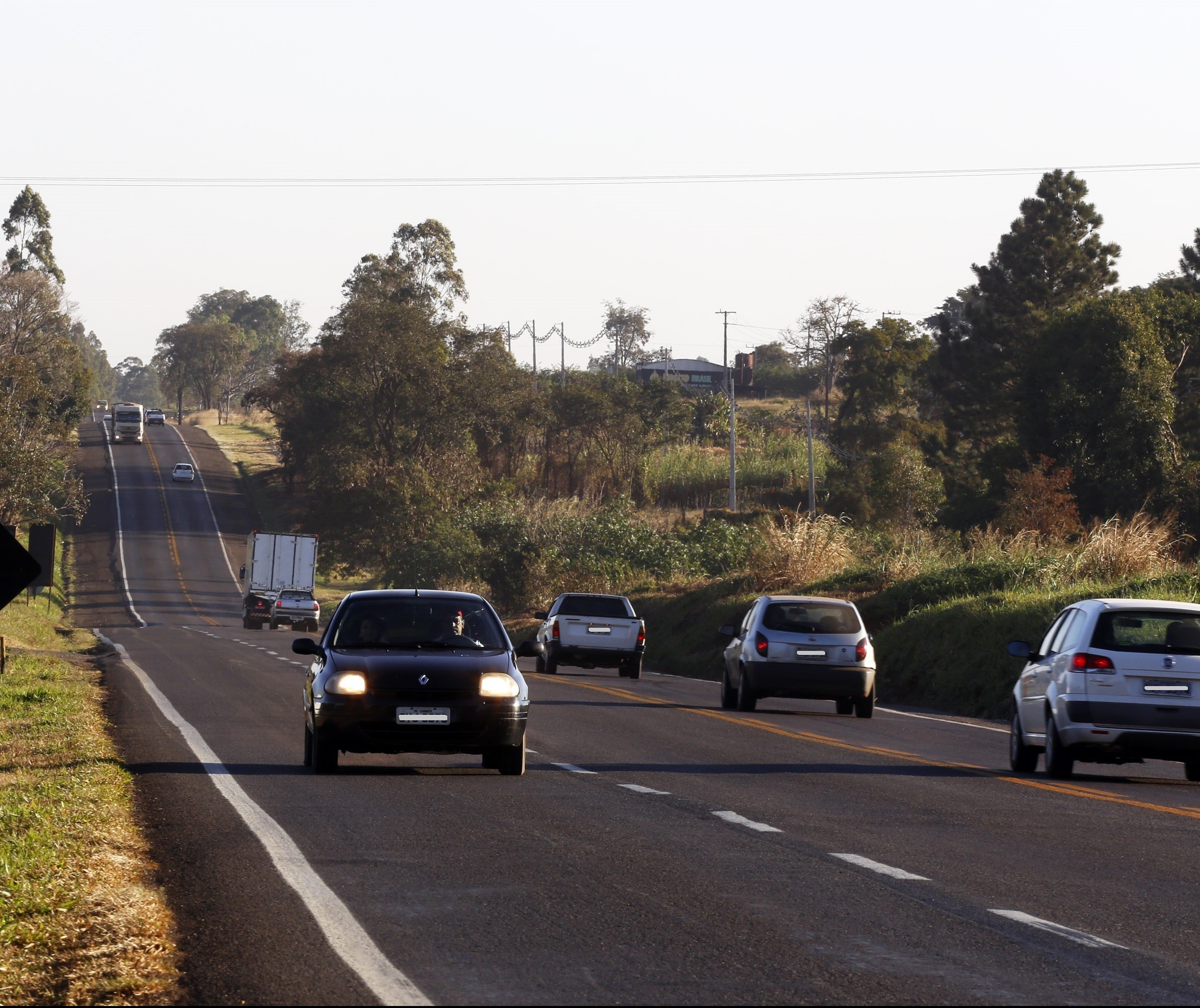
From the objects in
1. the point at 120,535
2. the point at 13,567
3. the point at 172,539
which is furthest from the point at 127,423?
the point at 13,567

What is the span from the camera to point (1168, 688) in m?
14.6

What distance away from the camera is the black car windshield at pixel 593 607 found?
3341cm

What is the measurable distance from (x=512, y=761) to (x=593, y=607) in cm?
1917

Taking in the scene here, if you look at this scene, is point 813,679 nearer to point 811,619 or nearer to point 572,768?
point 811,619

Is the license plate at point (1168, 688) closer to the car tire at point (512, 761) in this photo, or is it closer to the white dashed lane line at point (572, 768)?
the white dashed lane line at point (572, 768)

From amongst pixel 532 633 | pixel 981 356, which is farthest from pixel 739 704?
pixel 981 356

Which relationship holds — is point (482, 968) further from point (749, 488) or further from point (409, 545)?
point (749, 488)

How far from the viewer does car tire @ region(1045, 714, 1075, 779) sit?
49.5ft

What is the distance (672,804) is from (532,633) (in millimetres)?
35513

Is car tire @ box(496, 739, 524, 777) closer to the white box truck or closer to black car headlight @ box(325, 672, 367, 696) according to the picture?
black car headlight @ box(325, 672, 367, 696)

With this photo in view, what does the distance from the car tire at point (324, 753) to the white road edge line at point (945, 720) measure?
10.6 m

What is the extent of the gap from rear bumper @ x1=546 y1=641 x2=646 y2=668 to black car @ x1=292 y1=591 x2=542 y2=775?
1852 centimetres

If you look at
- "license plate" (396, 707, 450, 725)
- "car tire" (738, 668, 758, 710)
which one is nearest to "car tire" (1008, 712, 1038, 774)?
"license plate" (396, 707, 450, 725)

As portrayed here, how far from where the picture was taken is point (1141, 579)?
29016mm
